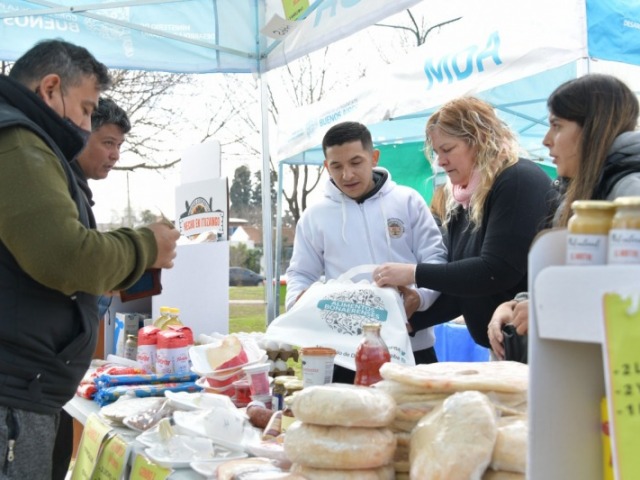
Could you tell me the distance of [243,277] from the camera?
28812 millimetres

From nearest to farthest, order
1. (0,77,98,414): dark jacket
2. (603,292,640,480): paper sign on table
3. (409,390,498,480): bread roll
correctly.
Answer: (603,292,640,480): paper sign on table → (409,390,498,480): bread roll → (0,77,98,414): dark jacket

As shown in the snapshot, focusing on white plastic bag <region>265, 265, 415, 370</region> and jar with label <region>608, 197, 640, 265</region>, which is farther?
white plastic bag <region>265, 265, 415, 370</region>

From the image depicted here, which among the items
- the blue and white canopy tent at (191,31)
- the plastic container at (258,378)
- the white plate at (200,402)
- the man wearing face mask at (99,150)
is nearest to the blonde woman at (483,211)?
the plastic container at (258,378)

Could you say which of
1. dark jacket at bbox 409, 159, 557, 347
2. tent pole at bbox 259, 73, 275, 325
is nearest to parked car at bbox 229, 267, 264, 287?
tent pole at bbox 259, 73, 275, 325

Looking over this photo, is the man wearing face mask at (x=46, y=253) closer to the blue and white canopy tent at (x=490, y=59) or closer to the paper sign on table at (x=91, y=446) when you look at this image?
the paper sign on table at (x=91, y=446)

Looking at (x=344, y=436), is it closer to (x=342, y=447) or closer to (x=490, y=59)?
(x=342, y=447)

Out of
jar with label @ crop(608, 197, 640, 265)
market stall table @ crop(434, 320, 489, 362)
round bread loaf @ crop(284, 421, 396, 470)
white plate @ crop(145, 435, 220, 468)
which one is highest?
jar with label @ crop(608, 197, 640, 265)

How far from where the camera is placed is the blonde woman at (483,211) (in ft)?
7.50

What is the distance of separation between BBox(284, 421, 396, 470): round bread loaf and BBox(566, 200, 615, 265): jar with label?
61cm

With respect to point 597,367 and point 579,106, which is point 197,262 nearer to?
point 579,106

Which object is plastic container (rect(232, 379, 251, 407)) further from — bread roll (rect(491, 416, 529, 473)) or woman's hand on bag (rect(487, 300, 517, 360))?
bread roll (rect(491, 416, 529, 473))

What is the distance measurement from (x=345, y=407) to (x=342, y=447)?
0.24 ft

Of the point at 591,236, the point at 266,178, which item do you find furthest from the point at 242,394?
the point at 266,178

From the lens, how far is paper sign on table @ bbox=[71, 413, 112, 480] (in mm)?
2135
